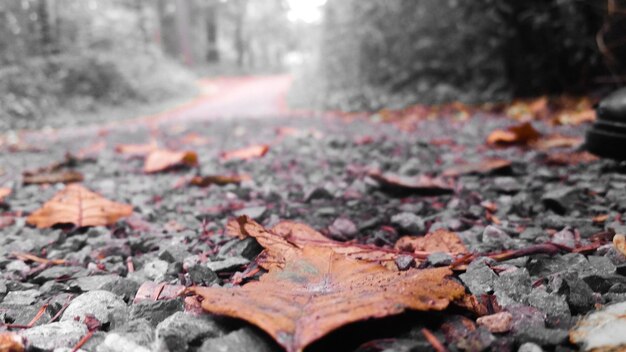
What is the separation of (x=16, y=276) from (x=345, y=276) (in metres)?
0.86

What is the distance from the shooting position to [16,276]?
1.11 meters

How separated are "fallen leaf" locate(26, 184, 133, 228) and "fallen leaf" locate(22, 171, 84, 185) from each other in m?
0.75

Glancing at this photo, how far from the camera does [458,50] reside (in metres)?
5.56

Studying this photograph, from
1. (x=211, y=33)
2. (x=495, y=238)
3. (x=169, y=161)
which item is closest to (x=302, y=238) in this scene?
(x=495, y=238)

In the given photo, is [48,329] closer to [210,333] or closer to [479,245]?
[210,333]

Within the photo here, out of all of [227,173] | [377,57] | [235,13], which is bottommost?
[227,173]

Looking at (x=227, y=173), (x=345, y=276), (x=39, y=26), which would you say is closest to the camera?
(x=345, y=276)

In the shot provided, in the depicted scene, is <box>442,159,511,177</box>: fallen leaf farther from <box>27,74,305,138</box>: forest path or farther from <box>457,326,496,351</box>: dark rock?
<box>27,74,305,138</box>: forest path

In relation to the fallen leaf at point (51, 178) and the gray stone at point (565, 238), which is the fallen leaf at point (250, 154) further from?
the gray stone at point (565, 238)

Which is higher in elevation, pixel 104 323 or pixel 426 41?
Result: pixel 426 41

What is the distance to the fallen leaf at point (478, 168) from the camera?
1902 mm

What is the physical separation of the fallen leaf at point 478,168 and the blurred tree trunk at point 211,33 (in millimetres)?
23120

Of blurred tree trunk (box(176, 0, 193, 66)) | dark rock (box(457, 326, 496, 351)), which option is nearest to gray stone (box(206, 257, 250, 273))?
dark rock (box(457, 326, 496, 351))

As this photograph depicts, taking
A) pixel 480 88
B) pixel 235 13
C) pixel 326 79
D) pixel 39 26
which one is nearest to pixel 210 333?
pixel 480 88
